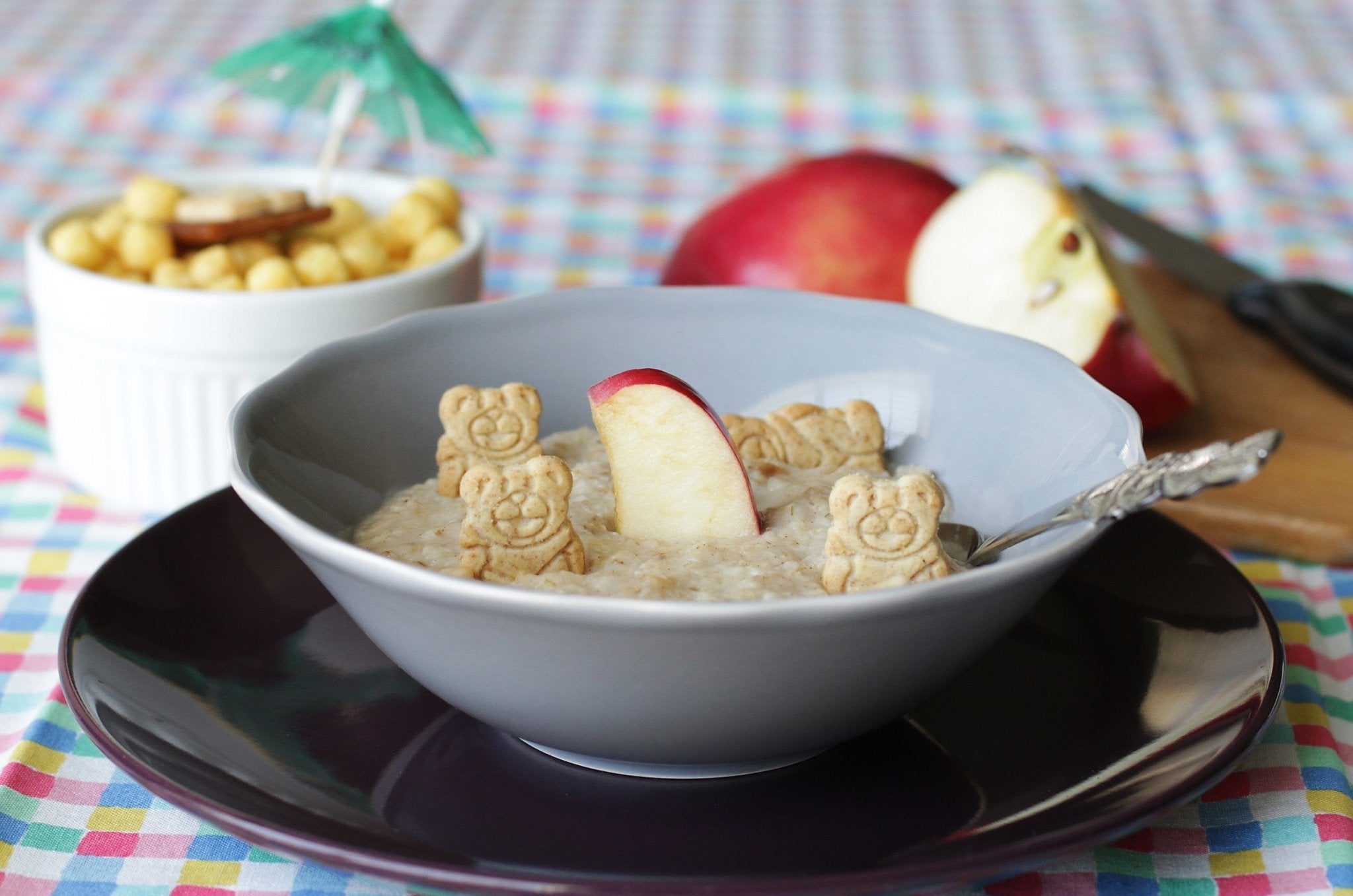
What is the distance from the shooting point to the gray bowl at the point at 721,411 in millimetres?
555

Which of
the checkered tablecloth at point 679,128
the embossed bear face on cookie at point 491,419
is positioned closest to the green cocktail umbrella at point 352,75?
the checkered tablecloth at point 679,128

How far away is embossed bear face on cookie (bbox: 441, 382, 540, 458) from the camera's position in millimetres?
792

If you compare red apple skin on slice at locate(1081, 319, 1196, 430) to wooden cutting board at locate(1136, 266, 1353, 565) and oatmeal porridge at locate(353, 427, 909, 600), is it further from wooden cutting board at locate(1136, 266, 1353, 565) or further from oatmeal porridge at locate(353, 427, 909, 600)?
oatmeal porridge at locate(353, 427, 909, 600)

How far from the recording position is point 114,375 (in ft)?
3.41

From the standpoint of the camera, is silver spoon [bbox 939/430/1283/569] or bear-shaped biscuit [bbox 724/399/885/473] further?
bear-shaped biscuit [bbox 724/399/885/473]

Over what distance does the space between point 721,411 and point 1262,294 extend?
76 centimetres

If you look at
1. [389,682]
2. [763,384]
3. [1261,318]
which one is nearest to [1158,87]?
[1261,318]

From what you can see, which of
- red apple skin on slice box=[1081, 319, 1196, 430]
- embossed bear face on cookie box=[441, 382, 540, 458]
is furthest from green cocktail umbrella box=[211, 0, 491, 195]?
red apple skin on slice box=[1081, 319, 1196, 430]

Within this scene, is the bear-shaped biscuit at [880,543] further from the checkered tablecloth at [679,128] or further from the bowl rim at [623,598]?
the checkered tablecloth at [679,128]

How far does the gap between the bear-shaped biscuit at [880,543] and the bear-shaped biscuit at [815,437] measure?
17cm

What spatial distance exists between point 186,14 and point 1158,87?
1748mm

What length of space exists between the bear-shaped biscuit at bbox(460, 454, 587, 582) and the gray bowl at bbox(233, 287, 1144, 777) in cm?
6

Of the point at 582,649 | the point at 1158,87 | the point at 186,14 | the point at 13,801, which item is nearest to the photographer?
the point at 582,649

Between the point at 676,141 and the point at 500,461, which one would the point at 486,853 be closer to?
the point at 500,461
